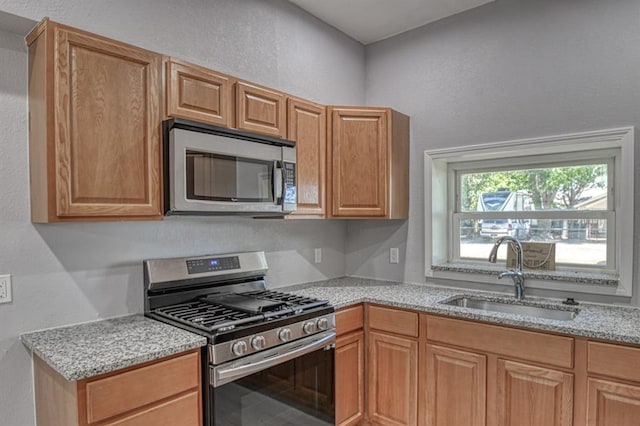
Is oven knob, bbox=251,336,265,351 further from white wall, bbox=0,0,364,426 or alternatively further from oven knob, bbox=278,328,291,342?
white wall, bbox=0,0,364,426

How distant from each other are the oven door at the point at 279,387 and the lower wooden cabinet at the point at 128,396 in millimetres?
100

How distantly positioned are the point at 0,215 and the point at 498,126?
9.01ft

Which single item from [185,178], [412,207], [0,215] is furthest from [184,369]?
[412,207]

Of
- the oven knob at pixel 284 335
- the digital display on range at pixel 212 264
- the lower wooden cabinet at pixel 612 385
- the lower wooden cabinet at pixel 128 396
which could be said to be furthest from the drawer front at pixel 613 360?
the digital display on range at pixel 212 264

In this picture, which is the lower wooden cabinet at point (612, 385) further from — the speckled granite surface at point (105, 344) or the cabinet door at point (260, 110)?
the cabinet door at point (260, 110)

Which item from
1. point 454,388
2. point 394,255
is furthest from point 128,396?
point 394,255

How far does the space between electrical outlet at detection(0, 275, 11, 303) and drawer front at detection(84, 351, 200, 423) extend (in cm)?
67

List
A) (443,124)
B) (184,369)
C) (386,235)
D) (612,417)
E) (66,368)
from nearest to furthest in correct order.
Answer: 1. (66,368)
2. (184,369)
3. (612,417)
4. (443,124)
5. (386,235)

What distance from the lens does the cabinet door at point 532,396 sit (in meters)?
1.84

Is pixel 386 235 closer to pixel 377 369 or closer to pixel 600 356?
pixel 377 369

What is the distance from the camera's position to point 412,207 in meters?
3.03

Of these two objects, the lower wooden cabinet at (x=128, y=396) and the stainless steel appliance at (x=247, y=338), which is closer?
the lower wooden cabinet at (x=128, y=396)

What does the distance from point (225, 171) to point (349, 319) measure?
1.15m

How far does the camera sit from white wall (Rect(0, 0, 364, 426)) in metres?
1.71
